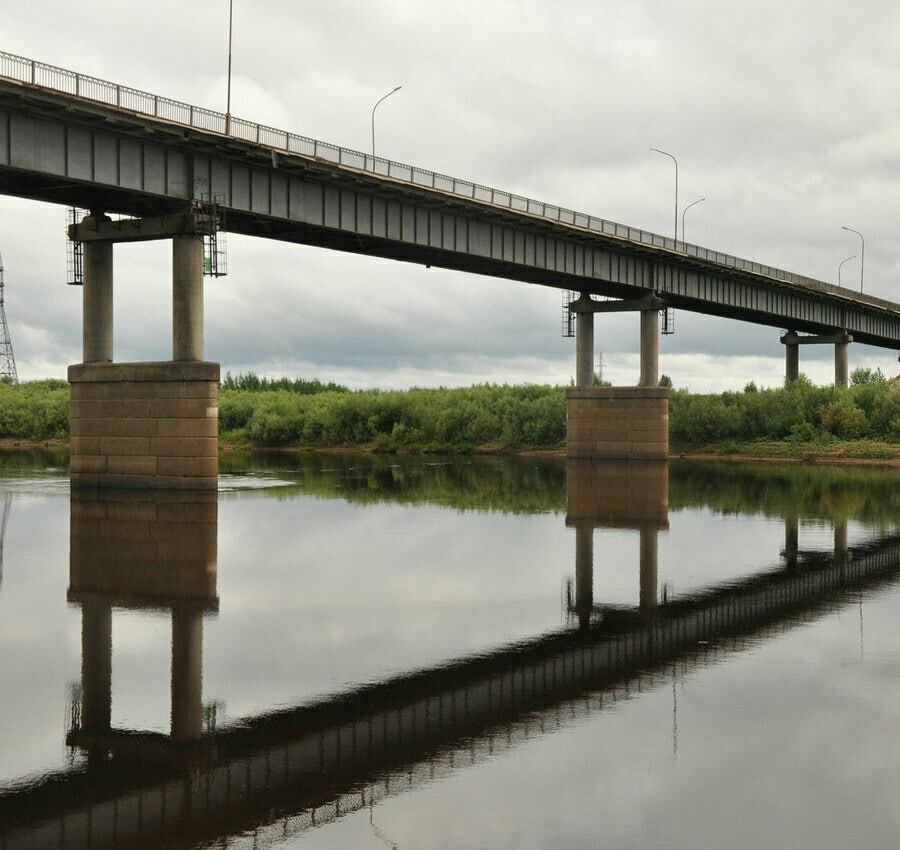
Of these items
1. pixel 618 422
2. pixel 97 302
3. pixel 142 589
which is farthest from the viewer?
pixel 618 422

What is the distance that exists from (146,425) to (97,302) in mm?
6223

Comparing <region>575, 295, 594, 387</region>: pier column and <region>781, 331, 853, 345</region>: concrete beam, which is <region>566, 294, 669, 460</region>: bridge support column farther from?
<region>781, 331, 853, 345</region>: concrete beam

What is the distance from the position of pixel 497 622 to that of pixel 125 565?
9748 millimetres

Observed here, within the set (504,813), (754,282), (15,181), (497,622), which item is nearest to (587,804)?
(504,813)

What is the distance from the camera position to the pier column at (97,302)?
147 ft

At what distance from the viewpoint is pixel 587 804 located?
9.54 meters

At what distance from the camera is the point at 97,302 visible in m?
44.8

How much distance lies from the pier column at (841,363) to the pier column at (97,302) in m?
71.0

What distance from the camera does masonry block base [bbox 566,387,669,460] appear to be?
2852 inches

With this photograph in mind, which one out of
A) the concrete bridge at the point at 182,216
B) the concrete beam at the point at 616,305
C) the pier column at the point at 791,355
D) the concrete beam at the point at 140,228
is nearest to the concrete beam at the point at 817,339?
the pier column at the point at 791,355

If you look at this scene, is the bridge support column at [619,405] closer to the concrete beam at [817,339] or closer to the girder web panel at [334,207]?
the girder web panel at [334,207]

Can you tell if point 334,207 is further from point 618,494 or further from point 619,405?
point 619,405

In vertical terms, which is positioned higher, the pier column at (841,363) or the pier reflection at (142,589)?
the pier column at (841,363)

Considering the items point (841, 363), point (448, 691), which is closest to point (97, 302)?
point (448, 691)
